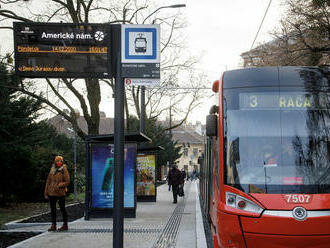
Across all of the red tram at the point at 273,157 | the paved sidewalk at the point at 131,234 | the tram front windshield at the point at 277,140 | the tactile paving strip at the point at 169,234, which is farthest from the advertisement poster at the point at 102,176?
the tram front windshield at the point at 277,140

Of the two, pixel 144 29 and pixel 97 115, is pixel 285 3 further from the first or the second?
pixel 144 29

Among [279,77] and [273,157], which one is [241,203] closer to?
[273,157]

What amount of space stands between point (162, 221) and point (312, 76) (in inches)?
299

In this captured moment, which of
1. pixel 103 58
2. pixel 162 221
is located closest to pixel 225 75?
pixel 103 58

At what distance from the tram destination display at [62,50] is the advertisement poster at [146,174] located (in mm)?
16007

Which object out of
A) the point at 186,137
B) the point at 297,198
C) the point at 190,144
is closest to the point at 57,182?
the point at 297,198

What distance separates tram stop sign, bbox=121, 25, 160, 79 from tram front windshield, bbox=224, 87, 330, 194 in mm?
1526

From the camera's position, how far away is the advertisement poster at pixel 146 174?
22.9m

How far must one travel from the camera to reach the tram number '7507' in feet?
22.6

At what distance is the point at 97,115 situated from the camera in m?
20.7


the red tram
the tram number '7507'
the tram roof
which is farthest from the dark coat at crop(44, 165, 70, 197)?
the tram number '7507'

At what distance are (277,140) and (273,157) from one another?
10.2 inches

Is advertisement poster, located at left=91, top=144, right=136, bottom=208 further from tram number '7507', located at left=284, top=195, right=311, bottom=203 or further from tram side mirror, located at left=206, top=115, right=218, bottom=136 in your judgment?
tram number '7507', located at left=284, top=195, right=311, bottom=203

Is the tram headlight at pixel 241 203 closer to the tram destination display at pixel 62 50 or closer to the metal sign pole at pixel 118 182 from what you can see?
the metal sign pole at pixel 118 182
